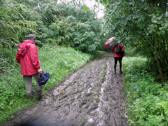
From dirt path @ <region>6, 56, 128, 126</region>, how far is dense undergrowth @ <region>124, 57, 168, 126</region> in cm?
28

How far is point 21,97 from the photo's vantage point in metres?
9.02

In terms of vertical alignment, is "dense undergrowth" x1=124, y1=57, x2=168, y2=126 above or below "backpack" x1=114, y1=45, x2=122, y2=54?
below

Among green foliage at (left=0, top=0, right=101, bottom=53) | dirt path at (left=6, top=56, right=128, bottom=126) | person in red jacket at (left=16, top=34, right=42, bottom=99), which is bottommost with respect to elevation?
dirt path at (left=6, top=56, right=128, bottom=126)

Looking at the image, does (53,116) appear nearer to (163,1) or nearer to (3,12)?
(3,12)

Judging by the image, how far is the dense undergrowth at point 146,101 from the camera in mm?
6621

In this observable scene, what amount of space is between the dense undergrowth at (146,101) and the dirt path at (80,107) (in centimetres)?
28

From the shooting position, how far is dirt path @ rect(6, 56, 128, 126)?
6.99 metres

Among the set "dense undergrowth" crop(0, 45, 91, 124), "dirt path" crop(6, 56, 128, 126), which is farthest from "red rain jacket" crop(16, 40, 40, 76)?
"dirt path" crop(6, 56, 128, 126)

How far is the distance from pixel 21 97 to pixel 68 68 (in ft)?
18.6

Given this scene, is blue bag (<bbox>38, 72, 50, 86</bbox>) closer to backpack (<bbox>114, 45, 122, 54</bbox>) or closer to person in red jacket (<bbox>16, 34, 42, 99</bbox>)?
person in red jacket (<bbox>16, 34, 42, 99</bbox>)

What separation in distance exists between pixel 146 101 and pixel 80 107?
1790 millimetres

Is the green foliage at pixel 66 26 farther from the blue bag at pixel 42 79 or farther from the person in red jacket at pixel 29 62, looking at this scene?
the blue bag at pixel 42 79

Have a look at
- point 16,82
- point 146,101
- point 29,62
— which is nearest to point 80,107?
point 146,101

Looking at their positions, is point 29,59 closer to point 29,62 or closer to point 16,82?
point 29,62
